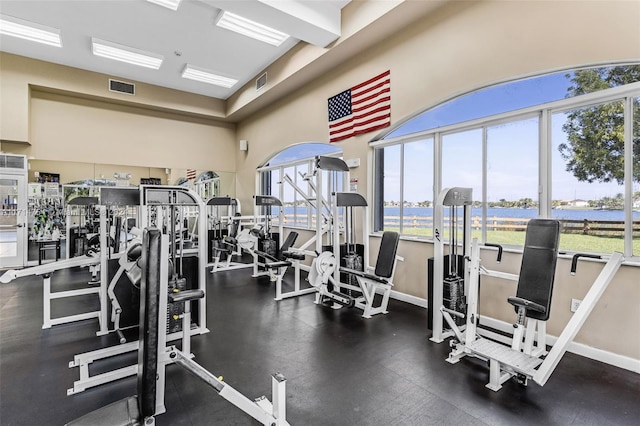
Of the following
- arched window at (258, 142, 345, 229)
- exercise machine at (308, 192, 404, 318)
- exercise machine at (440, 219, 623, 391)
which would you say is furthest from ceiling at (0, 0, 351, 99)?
exercise machine at (440, 219, 623, 391)

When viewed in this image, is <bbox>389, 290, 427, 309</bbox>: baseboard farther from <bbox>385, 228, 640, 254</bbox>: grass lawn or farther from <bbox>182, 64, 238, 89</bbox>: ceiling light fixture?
<bbox>182, 64, 238, 89</bbox>: ceiling light fixture

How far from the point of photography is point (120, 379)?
244 centimetres

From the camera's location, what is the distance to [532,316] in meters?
2.47

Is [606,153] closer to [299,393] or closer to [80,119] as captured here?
[299,393]

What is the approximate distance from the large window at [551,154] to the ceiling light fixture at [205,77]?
4870 millimetres

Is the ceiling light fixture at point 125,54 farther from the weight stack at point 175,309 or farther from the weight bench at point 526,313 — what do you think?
the weight bench at point 526,313

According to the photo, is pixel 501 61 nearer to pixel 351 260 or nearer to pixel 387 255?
pixel 387 255

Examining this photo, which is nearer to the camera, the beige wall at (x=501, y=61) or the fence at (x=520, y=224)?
the beige wall at (x=501, y=61)

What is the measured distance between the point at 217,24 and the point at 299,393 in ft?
17.0

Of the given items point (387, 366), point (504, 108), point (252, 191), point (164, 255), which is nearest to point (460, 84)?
point (504, 108)

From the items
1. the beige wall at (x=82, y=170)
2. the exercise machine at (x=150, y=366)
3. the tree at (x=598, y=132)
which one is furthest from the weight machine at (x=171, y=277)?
the beige wall at (x=82, y=170)

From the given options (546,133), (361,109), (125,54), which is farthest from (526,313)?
(125,54)

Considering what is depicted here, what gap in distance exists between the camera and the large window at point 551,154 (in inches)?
107

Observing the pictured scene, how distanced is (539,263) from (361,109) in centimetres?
337
